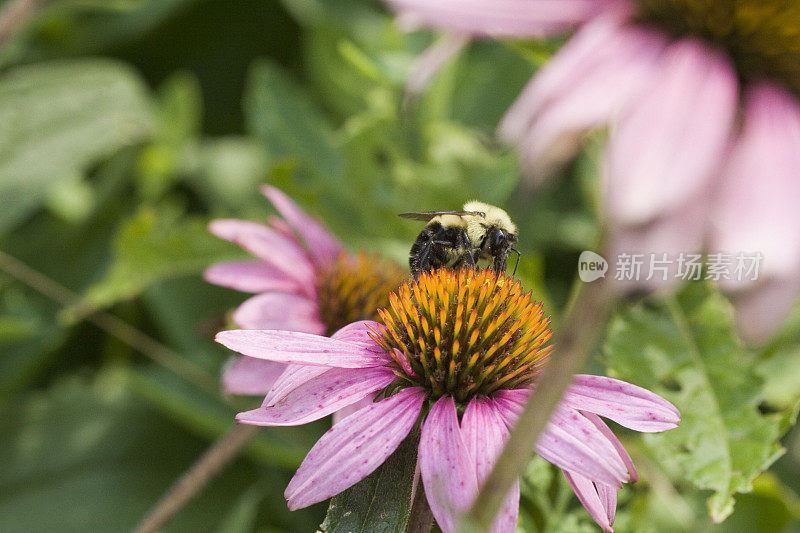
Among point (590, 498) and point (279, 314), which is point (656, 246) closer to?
point (590, 498)

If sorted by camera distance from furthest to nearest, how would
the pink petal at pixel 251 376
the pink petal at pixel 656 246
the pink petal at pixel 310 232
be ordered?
the pink petal at pixel 310 232
the pink petal at pixel 251 376
the pink petal at pixel 656 246

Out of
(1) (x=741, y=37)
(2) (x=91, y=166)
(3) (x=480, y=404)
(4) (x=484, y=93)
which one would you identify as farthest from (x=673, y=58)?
(2) (x=91, y=166)

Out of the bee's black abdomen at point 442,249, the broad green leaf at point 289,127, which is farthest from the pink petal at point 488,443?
the broad green leaf at point 289,127

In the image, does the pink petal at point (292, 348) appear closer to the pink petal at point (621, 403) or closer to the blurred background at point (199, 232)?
the pink petal at point (621, 403)

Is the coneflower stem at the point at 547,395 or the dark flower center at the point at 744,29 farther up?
the dark flower center at the point at 744,29

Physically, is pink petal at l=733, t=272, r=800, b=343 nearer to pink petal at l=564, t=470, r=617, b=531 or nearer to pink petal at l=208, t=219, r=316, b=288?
pink petal at l=564, t=470, r=617, b=531

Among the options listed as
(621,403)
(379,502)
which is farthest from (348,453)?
(621,403)
